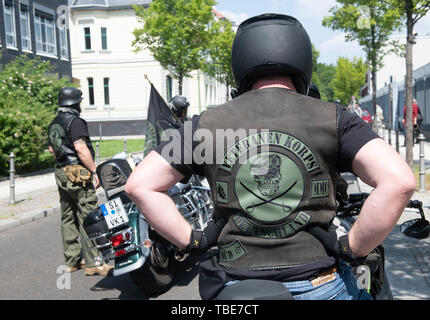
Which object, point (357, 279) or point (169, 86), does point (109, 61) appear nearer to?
point (169, 86)

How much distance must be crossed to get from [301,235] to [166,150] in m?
0.57

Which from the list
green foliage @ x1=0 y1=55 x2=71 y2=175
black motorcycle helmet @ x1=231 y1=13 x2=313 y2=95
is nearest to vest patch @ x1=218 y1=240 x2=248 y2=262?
black motorcycle helmet @ x1=231 y1=13 x2=313 y2=95

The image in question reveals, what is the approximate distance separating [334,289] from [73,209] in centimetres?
425

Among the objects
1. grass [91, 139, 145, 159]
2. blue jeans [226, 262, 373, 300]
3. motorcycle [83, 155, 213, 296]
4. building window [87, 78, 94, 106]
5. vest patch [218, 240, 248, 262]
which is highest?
building window [87, 78, 94, 106]

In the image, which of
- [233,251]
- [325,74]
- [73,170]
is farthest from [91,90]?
[325,74]

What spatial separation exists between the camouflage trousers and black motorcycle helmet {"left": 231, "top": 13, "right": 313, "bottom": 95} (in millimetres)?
3707

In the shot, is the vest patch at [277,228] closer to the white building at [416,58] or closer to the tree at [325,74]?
the white building at [416,58]

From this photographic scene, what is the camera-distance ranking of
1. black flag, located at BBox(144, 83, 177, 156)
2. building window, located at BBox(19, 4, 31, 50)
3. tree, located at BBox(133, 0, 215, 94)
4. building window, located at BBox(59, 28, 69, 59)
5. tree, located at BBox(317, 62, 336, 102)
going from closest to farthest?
black flag, located at BBox(144, 83, 177, 156) < building window, located at BBox(19, 4, 31, 50) < tree, located at BBox(133, 0, 215, 94) < building window, located at BBox(59, 28, 69, 59) < tree, located at BBox(317, 62, 336, 102)

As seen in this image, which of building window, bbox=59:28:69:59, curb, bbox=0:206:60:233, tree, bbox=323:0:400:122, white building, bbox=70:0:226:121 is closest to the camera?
curb, bbox=0:206:60:233

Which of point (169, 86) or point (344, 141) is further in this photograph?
point (169, 86)

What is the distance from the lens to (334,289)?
1698 millimetres

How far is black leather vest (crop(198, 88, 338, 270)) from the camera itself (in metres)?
1.67

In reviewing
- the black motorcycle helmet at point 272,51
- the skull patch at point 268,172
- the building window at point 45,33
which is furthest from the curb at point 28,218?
the building window at point 45,33

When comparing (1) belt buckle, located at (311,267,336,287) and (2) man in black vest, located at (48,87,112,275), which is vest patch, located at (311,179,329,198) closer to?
(1) belt buckle, located at (311,267,336,287)
